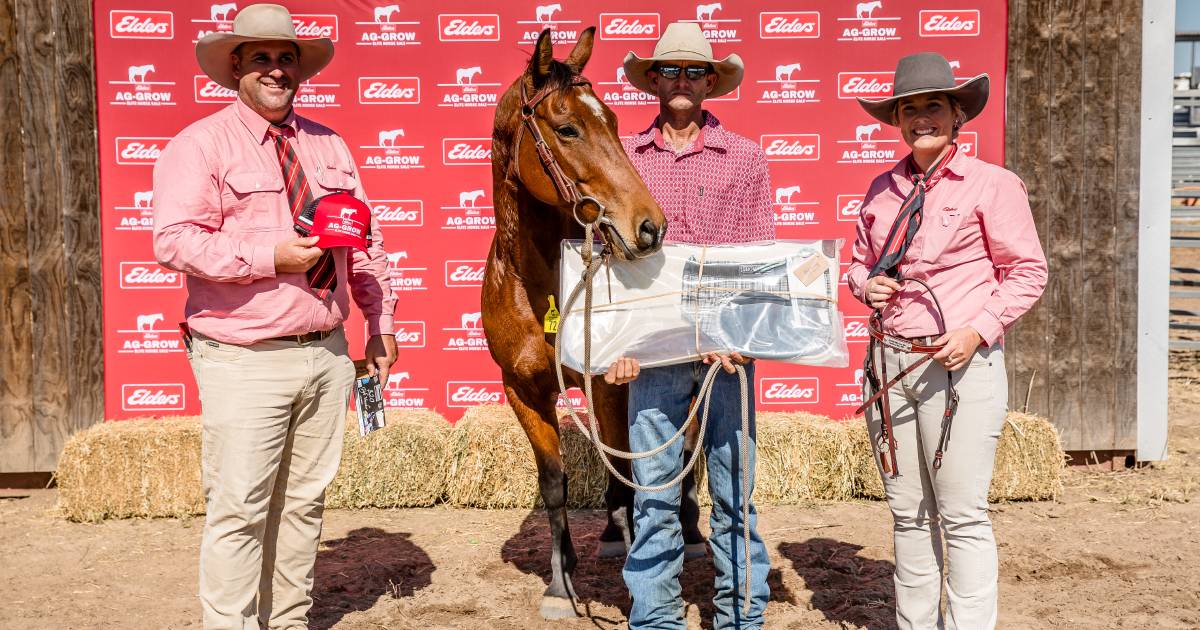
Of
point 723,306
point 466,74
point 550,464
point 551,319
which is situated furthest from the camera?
point 466,74

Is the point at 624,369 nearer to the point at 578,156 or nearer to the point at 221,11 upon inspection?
the point at 578,156

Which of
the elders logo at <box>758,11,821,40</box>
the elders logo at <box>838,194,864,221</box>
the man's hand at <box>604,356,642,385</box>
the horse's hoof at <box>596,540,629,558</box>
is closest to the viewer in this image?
the man's hand at <box>604,356,642,385</box>

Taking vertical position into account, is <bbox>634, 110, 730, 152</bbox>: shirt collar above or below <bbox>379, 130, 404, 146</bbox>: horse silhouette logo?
below

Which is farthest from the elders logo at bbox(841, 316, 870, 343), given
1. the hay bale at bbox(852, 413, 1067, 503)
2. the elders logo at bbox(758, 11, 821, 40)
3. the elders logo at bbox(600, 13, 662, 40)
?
the elders logo at bbox(600, 13, 662, 40)

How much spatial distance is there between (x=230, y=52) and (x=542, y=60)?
1124 mm

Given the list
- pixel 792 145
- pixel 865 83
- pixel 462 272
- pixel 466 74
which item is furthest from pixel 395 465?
pixel 865 83

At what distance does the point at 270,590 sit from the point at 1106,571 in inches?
156

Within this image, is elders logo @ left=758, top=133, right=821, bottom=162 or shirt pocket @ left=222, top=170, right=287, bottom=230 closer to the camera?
shirt pocket @ left=222, top=170, right=287, bottom=230

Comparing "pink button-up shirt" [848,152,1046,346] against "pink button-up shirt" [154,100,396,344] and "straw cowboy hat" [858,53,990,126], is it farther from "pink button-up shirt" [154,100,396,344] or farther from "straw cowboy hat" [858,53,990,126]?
"pink button-up shirt" [154,100,396,344]

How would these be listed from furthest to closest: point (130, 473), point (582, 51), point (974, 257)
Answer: point (130, 473) → point (582, 51) → point (974, 257)

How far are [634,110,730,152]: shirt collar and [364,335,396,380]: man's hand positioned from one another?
1245 millimetres

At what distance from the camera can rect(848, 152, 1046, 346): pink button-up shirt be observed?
2852 mm

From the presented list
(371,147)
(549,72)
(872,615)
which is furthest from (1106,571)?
(371,147)

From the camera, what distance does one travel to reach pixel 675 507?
323cm
